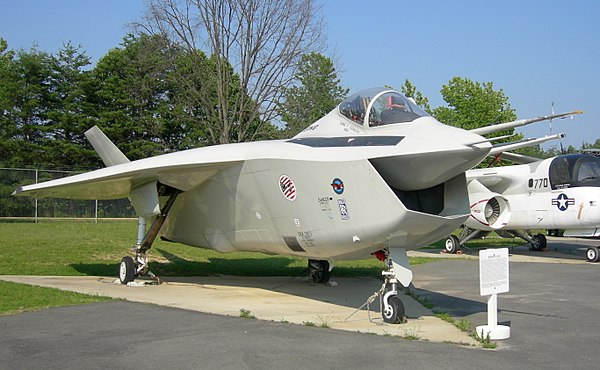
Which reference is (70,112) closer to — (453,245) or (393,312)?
(453,245)

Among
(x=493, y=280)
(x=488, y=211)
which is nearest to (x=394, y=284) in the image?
(x=493, y=280)

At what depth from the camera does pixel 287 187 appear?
9.77m

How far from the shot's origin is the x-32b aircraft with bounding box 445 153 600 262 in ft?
61.7

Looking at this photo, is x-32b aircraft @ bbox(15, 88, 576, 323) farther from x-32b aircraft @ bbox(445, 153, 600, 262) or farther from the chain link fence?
the chain link fence

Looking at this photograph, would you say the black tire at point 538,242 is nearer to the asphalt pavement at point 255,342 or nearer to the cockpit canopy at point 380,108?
the asphalt pavement at point 255,342

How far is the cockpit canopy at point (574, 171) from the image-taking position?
1903cm

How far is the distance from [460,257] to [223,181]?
488 inches

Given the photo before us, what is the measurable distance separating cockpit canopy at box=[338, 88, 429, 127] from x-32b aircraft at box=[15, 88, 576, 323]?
0.02 meters

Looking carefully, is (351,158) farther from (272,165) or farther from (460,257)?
(460,257)

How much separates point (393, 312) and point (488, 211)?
13.0 meters

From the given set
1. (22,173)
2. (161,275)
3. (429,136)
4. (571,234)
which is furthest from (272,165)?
(22,173)

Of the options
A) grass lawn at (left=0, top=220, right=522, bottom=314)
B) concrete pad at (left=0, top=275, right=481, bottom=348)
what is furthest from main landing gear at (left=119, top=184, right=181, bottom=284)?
grass lawn at (left=0, top=220, right=522, bottom=314)

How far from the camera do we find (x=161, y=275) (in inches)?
602

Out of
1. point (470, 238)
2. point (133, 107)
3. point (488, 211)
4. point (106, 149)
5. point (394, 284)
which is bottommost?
point (470, 238)
